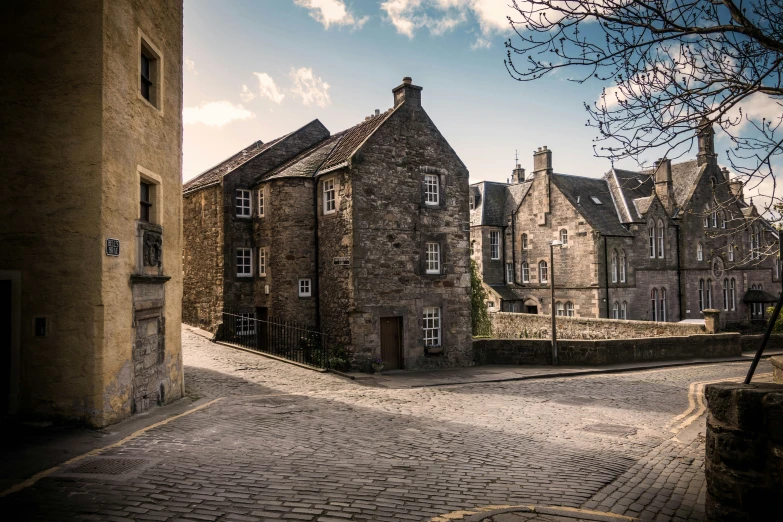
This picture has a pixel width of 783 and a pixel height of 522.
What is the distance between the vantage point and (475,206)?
45250 millimetres

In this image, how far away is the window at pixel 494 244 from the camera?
144 ft

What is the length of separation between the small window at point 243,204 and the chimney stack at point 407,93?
861cm

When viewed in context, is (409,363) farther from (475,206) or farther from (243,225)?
(475,206)

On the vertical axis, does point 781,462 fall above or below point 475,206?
below

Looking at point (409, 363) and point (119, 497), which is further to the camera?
point (409, 363)

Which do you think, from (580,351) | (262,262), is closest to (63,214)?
(262,262)

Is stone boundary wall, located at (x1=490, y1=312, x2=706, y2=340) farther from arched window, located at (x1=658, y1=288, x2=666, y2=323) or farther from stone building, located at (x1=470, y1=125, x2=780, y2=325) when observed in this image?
arched window, located at (x1=658, y1=288, x2=666, y2=323)

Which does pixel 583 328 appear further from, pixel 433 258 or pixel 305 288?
pixel 305 288

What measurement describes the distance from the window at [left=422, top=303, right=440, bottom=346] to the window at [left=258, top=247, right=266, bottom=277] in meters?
8.08

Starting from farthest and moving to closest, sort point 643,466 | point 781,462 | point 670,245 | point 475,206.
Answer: point 475,206 < point 670,245 < point 643,466 < point 781,462

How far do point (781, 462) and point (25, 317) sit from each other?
11288 mm

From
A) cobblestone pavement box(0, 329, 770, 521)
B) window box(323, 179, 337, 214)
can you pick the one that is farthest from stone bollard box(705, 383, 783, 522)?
window box(323, 179, 337, 214)

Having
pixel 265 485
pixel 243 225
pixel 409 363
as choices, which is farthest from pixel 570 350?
pixel 265 485

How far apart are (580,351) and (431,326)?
6296 millimetres
